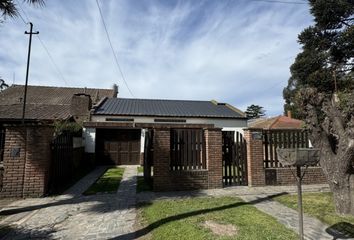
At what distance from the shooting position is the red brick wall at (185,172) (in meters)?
8.59

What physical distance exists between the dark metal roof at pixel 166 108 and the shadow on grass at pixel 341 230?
1560 centimetres

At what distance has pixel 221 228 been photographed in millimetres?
4785

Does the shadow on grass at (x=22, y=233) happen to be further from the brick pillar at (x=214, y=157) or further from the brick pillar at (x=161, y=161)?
the brick pillar at (x=214, y=157)

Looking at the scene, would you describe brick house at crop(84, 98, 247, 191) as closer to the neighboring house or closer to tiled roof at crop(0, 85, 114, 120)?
the neighboring house

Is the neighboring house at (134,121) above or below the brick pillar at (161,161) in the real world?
above

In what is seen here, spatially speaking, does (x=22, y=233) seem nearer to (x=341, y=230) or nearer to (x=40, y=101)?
(x=341, y=230)

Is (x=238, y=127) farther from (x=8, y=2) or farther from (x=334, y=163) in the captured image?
(x=8, y=2)

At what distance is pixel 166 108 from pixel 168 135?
13.6m

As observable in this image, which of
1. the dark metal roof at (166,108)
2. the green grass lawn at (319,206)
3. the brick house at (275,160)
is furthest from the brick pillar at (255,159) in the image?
the dark metal roof at (166,108)

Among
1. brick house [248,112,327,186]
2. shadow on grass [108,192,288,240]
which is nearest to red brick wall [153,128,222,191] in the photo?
brick house [248,112,327,186]

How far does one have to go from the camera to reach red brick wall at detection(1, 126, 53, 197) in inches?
298

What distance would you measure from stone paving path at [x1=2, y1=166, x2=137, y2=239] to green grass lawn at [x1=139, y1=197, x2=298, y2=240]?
0.55 meters

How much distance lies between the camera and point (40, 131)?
7.78 metres

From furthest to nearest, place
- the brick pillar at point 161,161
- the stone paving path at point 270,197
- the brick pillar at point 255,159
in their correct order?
the brick pillar at point 255,159
the brick pillar at point 161,161
the stone paving path at point 270,197
